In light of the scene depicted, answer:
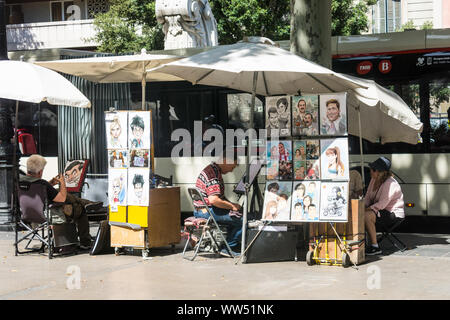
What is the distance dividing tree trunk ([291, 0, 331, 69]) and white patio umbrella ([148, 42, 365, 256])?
620mm

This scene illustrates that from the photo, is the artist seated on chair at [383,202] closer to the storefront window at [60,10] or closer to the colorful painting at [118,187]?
the colorful painting at [118,187]

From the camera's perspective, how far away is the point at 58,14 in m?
42.8

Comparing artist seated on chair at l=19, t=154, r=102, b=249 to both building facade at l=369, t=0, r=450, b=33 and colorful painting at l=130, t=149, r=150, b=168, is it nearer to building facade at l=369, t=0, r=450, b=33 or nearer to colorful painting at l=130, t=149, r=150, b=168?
colorful painting at l=130, t=149, r=150, b=168

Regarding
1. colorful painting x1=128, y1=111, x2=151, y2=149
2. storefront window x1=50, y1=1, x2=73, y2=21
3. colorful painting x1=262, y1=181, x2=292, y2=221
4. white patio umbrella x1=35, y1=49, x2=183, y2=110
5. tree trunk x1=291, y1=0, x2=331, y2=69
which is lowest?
colorful painting x1=262, y1=181, x2=292, y2=221

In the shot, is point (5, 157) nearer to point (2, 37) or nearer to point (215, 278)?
point (2, 37)

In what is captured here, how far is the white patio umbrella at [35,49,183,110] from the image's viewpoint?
9.88 metres

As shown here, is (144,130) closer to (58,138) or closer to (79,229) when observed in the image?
(79,229)

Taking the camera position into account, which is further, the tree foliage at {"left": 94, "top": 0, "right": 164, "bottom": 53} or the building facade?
the building facade

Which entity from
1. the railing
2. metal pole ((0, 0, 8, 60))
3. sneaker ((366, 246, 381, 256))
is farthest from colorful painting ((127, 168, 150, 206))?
the railing

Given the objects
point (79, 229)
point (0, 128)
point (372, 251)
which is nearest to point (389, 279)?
point (372, 251)

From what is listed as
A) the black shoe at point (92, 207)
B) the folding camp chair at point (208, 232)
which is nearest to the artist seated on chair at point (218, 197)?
the folding camp chair at point (208, 232)

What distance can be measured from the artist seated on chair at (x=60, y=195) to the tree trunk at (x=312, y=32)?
3715 mm

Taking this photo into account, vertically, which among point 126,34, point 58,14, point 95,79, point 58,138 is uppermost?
point 58,14
